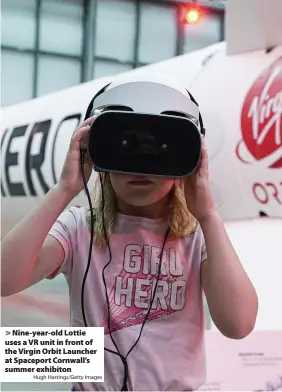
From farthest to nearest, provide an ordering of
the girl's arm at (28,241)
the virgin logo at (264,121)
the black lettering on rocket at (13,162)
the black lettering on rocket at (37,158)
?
the black lettering on rocket at (13,162)
the black lettering on rocket at (37,158)
the virgin logo at (264,121)
the girl's arm at (28,241)

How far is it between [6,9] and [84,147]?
16.3ft

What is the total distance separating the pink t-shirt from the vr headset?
69mm

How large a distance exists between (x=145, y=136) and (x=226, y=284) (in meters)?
0.17

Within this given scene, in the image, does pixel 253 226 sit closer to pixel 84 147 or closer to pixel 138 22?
pixel 84 147

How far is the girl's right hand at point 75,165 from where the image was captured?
65cm

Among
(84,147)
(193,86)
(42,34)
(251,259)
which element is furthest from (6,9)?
(84,147)

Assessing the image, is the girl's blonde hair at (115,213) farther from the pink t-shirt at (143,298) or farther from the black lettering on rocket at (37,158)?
the black lettering on rocket at (37,158)

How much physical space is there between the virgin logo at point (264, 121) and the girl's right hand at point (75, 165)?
2.40 feet

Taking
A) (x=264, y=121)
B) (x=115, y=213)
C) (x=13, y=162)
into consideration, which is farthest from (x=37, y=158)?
(x=115, y=213)

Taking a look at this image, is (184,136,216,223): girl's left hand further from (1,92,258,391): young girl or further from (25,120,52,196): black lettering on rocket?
(25,120,52,196): black lettering on rocket

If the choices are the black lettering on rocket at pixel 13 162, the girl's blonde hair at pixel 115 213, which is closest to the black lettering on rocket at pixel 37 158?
the black lettering on rocket at pixel 13 162

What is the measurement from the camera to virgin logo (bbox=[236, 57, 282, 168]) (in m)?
1.32

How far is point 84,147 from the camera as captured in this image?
665 mm

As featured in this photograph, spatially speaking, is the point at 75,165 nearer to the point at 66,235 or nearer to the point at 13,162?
the point at 66,235
